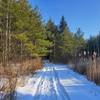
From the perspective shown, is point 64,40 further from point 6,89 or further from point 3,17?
point 6,89

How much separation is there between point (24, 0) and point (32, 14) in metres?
7.68

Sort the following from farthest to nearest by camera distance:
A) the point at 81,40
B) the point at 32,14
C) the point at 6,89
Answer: the point at 81,40 < the point at 32,14 < the point at 6,89

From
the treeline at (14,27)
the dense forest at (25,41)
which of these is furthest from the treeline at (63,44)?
the treeline at (14,27)

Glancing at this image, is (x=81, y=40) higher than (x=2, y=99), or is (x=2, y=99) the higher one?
(x=81, y=40)

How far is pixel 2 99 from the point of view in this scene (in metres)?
9.72

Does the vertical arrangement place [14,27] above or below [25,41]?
above

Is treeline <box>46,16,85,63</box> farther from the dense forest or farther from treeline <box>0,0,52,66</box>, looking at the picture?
treeline <box>0,0,52,66</box>

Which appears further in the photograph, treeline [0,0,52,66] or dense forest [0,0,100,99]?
treeline [0,0,52,66]

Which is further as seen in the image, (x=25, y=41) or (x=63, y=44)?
(x=63, y=44)

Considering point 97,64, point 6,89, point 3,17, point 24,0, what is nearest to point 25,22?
point 24,0

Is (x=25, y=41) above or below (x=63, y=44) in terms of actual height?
below

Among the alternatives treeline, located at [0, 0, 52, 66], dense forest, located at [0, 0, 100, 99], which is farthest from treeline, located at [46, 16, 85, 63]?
treeline, located at [0, 0, 52, 66]

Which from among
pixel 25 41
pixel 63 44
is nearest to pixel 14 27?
pixel 25 41

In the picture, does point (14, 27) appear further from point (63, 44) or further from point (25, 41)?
point (63, 44)
